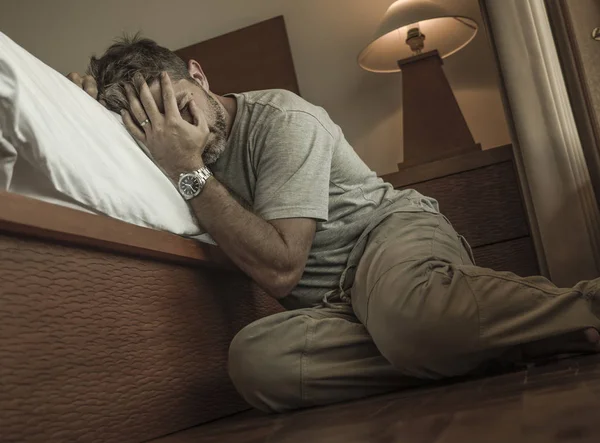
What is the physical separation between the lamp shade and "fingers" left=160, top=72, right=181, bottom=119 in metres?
0.89

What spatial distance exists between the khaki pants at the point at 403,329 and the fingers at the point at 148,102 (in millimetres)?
343

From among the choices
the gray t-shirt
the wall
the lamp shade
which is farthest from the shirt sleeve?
the wall

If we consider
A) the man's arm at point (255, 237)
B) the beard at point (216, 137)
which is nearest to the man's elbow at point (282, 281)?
the man's arm at point (255, 237)

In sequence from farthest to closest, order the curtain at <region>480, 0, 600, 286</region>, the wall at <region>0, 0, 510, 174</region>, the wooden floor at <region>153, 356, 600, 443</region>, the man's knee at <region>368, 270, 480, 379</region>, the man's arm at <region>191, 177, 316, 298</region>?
the wall at <region>0, 0, 510, 174</region>, the curtain at <region>480, 0, 600, 286</region>, the man's arm at <region>191, 177, 316, 298</region>, the man's knee at <region>368, 270, 480, 379</region>, the wooden floor at <region>153, 356, 600, 443</region>

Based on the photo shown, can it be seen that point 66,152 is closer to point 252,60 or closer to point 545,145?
point 545,145

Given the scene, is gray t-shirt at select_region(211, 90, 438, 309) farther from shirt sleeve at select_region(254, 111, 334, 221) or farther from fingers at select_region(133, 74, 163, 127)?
fingers at select_region(133, 74, 163, 127)

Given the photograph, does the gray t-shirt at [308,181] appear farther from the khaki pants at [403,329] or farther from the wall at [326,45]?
the wall at [326,45]

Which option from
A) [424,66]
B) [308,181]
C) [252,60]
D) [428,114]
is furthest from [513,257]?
[252,60]

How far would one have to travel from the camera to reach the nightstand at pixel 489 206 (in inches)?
62.7

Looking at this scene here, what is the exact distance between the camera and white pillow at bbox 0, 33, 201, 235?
2.37 ft

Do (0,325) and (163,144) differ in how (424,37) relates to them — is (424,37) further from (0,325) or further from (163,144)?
(0,325)

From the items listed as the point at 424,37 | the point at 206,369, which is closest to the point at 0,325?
the point at 206,369

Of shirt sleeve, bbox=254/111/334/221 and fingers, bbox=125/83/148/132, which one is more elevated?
fingers, bbox=125/83/148/132

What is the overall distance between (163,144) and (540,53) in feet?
2.88
